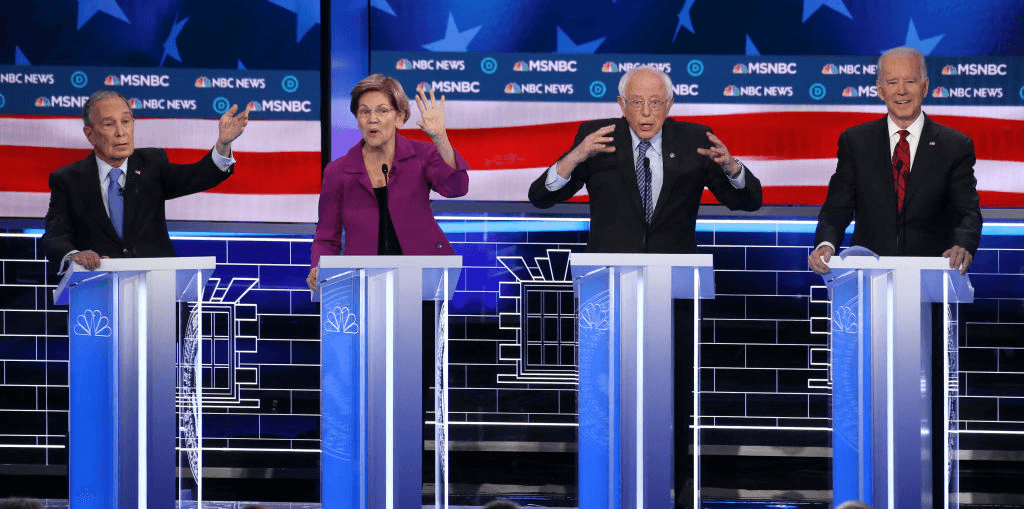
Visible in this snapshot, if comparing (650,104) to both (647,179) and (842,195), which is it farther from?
(842,195)

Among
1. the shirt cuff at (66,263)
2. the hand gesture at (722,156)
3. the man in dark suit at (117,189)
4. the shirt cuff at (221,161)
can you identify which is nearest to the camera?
the shirt cuff at (66,263)

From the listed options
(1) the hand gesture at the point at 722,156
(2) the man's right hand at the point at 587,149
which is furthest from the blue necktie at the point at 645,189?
(1) the hand gesture at the point at 722,156

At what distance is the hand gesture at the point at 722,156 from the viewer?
3319 mm

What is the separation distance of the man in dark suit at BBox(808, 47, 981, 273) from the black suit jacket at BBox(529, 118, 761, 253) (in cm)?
33

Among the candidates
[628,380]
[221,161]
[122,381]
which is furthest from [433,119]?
[122,381]

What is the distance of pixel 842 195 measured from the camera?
3.61m

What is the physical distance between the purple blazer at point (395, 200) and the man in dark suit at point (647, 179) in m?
0.37

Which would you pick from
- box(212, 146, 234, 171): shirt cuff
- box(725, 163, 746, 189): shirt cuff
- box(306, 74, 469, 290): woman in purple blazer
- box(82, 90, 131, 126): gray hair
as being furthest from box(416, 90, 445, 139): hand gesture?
box(82, 90, 131, 126): gray hair

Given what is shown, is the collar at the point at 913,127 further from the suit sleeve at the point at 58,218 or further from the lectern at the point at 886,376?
the suit sleeve at the point at 58,218

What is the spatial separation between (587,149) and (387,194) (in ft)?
2.47

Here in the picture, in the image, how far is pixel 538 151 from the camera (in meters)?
5.08

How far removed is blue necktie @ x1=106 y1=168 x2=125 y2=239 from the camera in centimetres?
386

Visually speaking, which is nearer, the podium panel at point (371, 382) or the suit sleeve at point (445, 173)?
the podium panel at point (371, 382)

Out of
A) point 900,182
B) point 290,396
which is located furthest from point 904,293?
point 290,396
